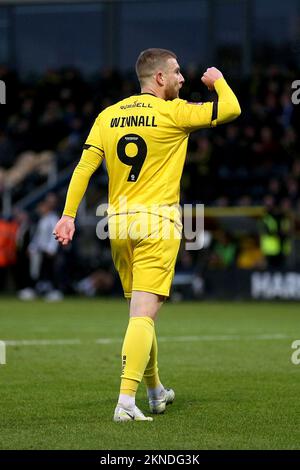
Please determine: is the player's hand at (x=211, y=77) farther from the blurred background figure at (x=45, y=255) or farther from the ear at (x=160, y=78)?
the blurred background figure at (x=45, y=255)

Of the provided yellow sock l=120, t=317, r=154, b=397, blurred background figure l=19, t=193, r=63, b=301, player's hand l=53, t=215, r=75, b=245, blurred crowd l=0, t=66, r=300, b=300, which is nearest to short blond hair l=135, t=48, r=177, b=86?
player's hand l=53, t=215, r=75, b=245

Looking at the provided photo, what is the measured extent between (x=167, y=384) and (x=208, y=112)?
278 centimetres

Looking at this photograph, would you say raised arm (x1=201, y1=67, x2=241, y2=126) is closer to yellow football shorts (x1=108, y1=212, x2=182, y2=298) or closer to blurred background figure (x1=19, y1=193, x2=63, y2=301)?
yellow football shorts (x1=108, y1=212, x2=182, y2=298)

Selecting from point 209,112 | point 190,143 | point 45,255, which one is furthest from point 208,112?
point 190,143

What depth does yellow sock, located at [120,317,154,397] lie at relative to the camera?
719 cm

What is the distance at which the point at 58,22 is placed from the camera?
33.2 meters

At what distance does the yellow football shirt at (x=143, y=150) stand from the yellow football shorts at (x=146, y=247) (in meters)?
0.08

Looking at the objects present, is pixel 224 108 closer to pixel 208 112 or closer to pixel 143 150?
pixel 208 112

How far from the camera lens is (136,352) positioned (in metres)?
7.22

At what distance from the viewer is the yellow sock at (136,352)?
7.19 m

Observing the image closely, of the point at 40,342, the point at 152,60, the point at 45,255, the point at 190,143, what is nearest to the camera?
the point at 152,60

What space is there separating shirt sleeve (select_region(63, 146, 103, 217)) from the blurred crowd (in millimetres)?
14373
